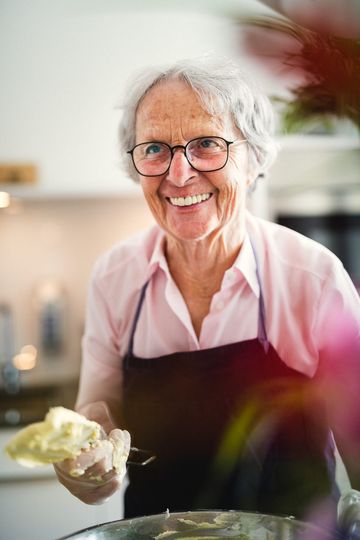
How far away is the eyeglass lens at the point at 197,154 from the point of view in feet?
2.60

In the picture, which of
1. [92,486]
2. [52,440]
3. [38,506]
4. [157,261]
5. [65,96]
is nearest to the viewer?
[52,440]

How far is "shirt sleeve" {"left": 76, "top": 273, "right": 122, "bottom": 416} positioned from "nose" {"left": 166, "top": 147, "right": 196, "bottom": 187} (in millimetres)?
A: 239

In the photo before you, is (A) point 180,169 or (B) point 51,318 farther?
(B) point 51,318

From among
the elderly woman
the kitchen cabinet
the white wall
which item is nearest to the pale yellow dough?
the elderly woman

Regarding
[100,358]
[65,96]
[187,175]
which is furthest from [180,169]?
[65,96]

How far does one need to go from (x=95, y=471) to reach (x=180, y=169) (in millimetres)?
382

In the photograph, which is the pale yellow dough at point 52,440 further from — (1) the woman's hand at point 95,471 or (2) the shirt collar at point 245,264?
(2) the shirt collar at point 245,264

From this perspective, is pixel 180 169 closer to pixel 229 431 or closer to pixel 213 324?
pixel 213 324

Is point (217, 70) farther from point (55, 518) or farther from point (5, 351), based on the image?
point (5, 351)

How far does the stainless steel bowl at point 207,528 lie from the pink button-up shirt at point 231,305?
10.2 inches

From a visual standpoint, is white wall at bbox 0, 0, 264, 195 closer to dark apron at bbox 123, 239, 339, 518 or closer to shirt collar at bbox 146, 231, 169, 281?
shirt collar at bbox 146, 231, 169, 281

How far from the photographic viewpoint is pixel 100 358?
0.94m

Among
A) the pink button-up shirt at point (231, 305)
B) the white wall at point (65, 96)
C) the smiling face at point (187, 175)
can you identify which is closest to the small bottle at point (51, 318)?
the white wall at point (65, 96)

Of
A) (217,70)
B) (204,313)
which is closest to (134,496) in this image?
(204,313)
